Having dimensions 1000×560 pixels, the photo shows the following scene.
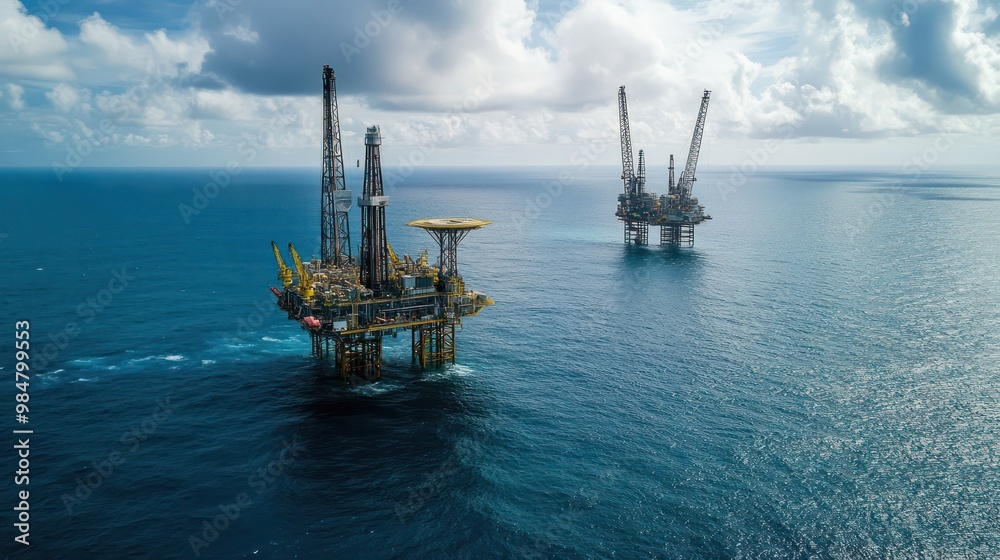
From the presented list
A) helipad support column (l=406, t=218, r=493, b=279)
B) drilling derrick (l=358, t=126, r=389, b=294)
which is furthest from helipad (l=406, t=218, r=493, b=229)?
drilling derrick (l=358, t=126, r=389, b=294)

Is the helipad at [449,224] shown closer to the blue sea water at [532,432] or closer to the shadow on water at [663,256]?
the blue sea water at [532,432]

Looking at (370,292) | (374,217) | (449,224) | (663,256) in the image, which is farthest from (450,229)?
(663,256)

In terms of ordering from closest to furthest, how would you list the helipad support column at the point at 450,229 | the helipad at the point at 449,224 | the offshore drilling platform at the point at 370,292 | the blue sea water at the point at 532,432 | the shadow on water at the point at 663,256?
the blue sea water at the point at 532,432, the offshore drilling platform at the point at 370,292, the helipad at the point at 449,224, the helipad support column at the point at 450,229, the shadow on water at the point at 663,256

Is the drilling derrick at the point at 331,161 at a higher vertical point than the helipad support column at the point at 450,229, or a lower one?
higher

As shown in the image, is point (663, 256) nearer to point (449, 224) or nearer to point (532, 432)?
point (449, 224)

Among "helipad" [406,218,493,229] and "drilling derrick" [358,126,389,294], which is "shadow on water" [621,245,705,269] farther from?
"drilling derrick" [358,126,389,294]

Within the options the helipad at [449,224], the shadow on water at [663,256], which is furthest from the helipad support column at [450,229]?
the shadow on water at [663,256]

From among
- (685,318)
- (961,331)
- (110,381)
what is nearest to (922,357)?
(961,331)
